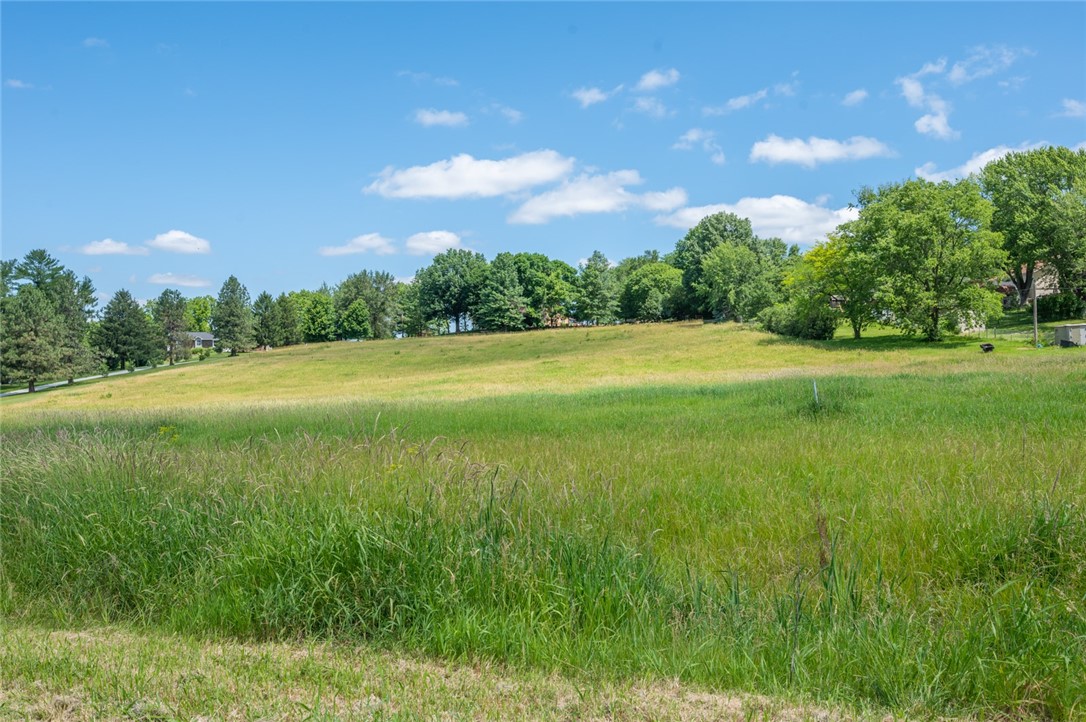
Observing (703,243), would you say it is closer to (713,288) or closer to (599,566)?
(713,288)

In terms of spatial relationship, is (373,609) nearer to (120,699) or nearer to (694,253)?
(120,699)

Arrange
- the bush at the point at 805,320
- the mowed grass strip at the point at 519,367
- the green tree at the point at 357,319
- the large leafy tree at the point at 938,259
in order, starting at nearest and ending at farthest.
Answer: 1. the mowed grass strip at the point at 519,367
2. the large leafy tree at the point at 938,259
3. the bush at the point at 805,320
4. the green tree at the point at 357,319

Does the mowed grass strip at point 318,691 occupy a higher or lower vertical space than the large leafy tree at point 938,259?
lower

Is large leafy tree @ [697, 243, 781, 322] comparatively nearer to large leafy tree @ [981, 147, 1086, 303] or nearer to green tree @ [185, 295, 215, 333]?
large leafy tree @ [981, 147, 1086, 303]

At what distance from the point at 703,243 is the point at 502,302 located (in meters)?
36.0

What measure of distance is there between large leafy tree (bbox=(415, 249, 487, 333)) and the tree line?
0.26 metres

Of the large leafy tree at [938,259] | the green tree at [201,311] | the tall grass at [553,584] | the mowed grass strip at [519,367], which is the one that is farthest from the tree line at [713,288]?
the tall grass at [553,584]

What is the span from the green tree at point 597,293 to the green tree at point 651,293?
306cm

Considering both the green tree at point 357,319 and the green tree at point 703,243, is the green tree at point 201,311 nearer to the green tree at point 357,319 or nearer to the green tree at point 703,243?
the green tree at point 357,319

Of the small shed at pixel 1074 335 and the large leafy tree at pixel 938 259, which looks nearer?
the small shed at pixel 1074 335

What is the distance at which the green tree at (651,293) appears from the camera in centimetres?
11406

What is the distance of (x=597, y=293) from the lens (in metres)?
117

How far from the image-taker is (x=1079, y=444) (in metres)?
9.06

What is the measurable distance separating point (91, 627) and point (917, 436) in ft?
39.2
